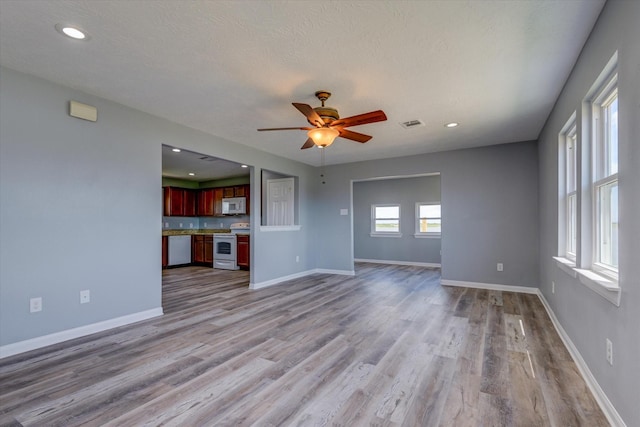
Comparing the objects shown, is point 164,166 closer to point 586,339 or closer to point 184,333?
point 184,333

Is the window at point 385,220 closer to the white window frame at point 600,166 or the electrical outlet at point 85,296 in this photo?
the white window frame at point 600,166

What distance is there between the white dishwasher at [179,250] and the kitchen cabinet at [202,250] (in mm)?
125

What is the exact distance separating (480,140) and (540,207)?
4.33ft

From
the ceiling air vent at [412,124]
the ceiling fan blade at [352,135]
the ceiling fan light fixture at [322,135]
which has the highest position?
the ceiling air vent at [412,124]

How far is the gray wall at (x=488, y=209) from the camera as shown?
4871mm

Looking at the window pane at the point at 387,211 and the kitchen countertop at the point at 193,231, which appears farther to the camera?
the kitchen countertop at the point at 193,231

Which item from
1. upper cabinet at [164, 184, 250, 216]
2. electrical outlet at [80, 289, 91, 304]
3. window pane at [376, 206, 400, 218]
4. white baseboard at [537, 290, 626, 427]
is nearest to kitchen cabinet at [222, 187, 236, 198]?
upper cabinet at [164, 184, 250, 216]

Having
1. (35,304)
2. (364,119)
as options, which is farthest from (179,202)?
(364,119)

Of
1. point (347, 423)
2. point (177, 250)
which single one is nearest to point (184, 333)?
point (347, 423)

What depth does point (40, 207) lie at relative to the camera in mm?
2775

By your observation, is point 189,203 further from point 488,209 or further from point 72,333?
point 488,209

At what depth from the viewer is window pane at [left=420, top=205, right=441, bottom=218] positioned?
7.61 metres

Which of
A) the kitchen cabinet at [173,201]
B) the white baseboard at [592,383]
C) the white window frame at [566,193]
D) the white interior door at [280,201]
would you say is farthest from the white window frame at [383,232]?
the kitchen cabinet at [173,201]

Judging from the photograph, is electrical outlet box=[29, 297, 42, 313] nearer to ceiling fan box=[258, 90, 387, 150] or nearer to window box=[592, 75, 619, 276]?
ceiling fan box=[258, 90, 387, 150]
